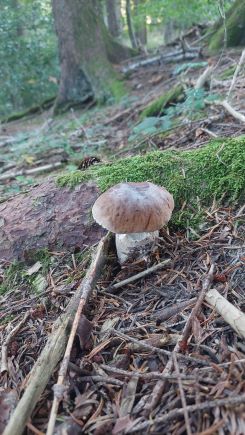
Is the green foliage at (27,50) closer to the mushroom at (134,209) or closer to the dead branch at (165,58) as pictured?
the dead branch at (165,58)

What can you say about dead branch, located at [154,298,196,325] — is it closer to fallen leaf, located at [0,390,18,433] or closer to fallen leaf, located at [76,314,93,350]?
fallen leaf, located at [76,314,93,350]

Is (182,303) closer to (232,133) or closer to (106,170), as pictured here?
(106,170)

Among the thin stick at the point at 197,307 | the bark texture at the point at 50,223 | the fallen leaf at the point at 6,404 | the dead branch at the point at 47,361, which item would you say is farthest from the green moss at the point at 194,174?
the fallen leaf at the point at 6,404

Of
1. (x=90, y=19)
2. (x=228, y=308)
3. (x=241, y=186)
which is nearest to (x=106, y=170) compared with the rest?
(x=241, y=186)

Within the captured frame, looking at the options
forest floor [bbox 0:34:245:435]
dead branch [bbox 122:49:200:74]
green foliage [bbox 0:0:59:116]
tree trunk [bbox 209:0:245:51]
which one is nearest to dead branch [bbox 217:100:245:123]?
forest floor [bbox 0:34:245:435]

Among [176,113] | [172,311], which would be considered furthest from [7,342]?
[176,113]

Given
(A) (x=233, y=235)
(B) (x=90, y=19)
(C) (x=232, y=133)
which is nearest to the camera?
(A) (x=233, y=235)

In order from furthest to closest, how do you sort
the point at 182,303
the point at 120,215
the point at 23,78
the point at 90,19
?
the point at 23,78, the point at 90,19, the point at 120,215, the point at 182,303
